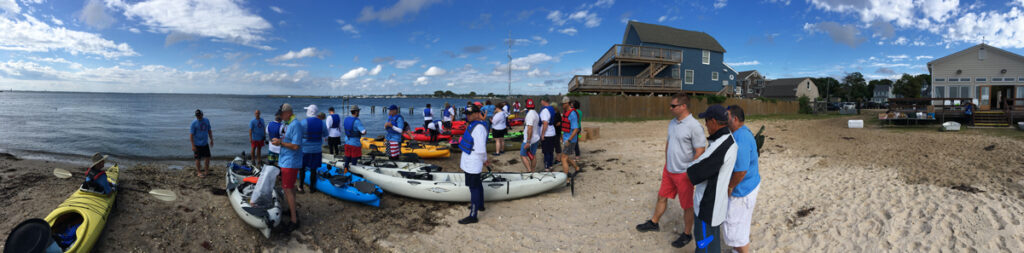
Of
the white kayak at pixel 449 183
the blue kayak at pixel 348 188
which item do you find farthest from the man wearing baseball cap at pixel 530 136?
the blue kayak at pixel 348 188

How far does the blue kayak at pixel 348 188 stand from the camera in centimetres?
662

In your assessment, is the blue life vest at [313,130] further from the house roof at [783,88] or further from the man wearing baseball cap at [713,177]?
the house roof at [783,88]

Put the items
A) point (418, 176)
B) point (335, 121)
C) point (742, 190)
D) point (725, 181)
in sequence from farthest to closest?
point (335, 121)
point (418, 176)
point (742, 190)
point (725, 181)

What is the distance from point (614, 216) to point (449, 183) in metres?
2.89

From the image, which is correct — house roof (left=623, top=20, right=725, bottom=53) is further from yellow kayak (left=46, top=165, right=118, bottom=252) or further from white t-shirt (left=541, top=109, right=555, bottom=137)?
yellow kayak (left=46, top=165, right=118, bottom=252)

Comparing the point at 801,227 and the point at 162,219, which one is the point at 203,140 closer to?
the point at 162,219

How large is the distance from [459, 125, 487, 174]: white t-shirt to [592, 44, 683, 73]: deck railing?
24.7 metres

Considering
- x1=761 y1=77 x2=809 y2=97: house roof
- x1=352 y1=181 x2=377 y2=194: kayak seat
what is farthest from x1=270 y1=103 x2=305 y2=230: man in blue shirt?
x1=761 y1=77 x2=809 y2=97: house roof

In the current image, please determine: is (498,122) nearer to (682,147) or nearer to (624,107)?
(682,147)

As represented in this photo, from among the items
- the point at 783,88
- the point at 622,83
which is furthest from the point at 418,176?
the point at 783,88

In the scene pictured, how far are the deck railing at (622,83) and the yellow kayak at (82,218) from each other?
25.0 m

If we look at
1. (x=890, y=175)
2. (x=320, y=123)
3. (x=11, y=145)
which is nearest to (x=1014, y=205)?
(x=890, y=175)

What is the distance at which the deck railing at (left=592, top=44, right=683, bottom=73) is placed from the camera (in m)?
28.6

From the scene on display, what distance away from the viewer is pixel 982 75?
1925cm
